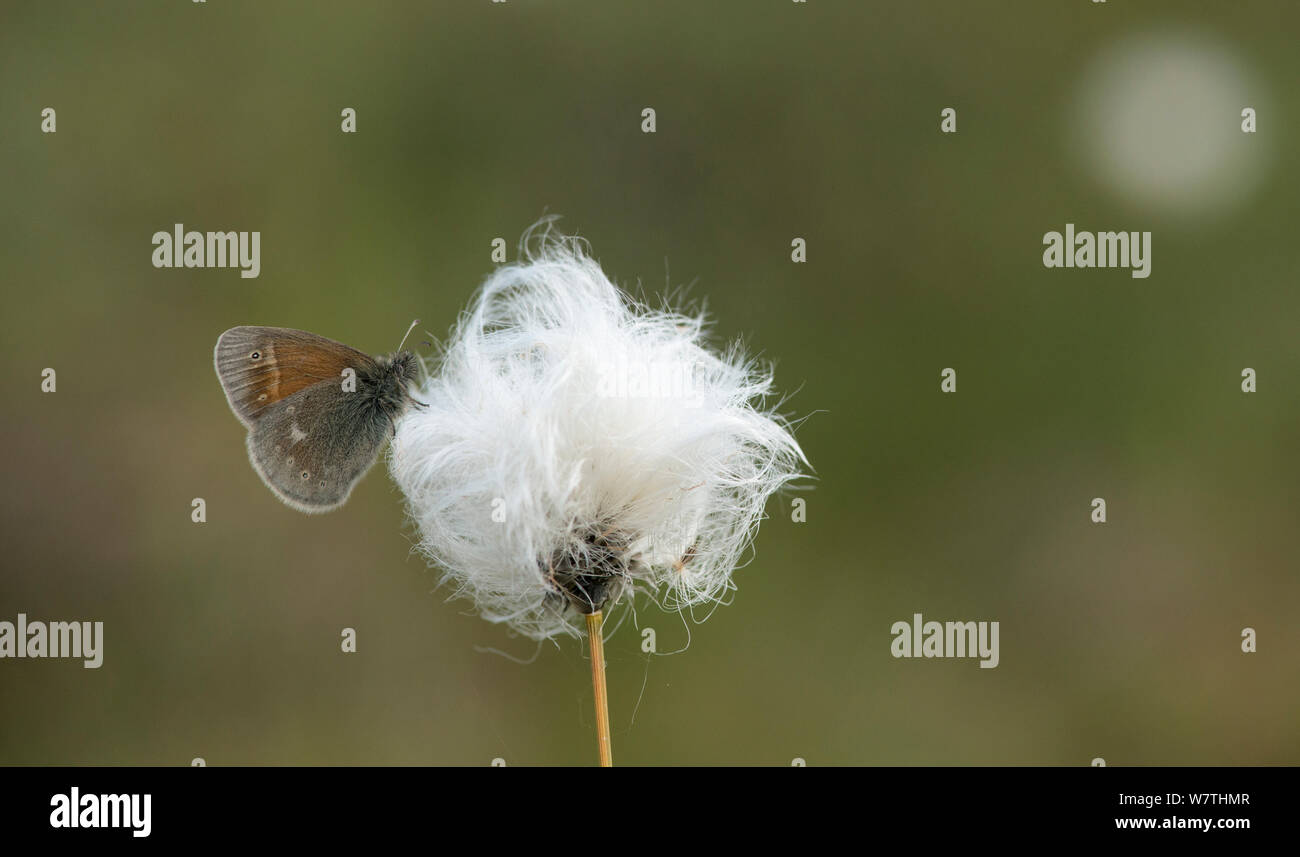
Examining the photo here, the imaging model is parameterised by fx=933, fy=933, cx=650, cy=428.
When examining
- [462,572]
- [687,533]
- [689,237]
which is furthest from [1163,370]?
[462,572]

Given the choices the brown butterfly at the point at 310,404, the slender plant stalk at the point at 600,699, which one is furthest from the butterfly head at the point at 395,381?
the slender plant stalk at the point at 600,699

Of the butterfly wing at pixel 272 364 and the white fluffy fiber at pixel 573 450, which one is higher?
the butterfly wing at pixel 272 364

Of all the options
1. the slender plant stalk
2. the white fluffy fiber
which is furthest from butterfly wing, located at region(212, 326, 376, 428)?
the slender plant stalk

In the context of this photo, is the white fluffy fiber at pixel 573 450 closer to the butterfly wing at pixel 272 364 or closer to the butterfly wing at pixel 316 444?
the butterfly wing at pixel 316 444

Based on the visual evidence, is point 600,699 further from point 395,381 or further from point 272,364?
point 272,364

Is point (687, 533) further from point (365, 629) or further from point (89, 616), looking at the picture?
point (89, 616)

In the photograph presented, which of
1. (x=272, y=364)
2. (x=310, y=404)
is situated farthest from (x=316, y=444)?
(x=272, y=364)
